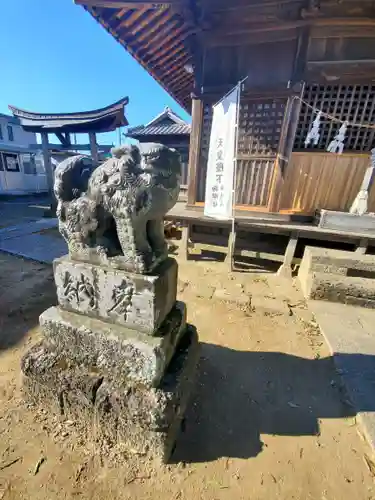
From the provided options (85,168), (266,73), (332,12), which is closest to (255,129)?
(266,73)

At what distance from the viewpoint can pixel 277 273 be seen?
5.23 meters

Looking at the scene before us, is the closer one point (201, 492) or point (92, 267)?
point (201, 492)

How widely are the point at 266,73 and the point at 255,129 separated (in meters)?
0.98

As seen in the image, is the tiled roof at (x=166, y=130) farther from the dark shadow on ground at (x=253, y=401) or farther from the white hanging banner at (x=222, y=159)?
the dark shadow on ground at (x=253, y=401)

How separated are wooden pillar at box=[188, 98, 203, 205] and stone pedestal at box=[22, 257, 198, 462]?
4.02 metres

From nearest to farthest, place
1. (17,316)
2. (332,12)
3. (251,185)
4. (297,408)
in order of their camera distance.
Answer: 1. (297,408)
2. (17,316)
3. (332,12)
4. (251,185)

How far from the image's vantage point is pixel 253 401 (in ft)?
7.49

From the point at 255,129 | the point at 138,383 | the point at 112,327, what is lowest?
the point at 138,383

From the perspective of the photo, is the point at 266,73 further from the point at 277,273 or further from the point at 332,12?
the point at 277,273

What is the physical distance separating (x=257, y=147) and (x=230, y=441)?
5051mm

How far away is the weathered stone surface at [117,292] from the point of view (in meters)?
1.74

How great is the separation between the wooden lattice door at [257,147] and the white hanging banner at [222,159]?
0.68 metres

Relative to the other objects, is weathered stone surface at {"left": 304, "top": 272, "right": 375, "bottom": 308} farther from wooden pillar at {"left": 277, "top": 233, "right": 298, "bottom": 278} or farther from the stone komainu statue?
the stone komainu statue

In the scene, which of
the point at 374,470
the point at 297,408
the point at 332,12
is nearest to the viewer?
the point at 374,470
